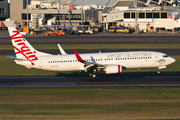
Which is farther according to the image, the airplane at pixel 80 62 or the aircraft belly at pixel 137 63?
the aircraft belly at pixel 137 63

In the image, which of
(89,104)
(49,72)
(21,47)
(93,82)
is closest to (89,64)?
(93,82)

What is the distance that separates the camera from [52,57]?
155 feet

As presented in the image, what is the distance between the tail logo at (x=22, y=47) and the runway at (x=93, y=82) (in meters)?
3.80

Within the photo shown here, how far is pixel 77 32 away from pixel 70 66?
296ft

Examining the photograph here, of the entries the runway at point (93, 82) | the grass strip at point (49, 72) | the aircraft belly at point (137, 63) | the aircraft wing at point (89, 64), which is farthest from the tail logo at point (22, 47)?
the aircraft belly at point (137, 63)

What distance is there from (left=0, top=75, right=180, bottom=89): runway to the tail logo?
12.5ft

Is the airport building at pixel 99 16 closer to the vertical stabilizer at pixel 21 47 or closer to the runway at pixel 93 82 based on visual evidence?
the runway at pixel 93 82

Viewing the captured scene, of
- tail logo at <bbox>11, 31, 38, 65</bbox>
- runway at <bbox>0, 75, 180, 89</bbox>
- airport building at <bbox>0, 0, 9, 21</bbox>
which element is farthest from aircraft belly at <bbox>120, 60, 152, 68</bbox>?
airport building at <bbox>0, 0, 9, 21</bbox>

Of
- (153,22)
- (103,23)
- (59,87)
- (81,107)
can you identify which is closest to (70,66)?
(59,87)

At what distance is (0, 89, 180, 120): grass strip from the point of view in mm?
28812

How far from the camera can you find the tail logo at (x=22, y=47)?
4566 cm

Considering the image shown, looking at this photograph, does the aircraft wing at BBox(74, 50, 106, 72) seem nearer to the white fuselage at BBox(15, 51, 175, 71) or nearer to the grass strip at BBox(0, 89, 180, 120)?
the white fuselage at BBox(15, 51, 175, 71)

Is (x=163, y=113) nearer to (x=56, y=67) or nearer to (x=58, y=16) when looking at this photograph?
(x=56, y=67)

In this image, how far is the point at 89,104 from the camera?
107 ft
